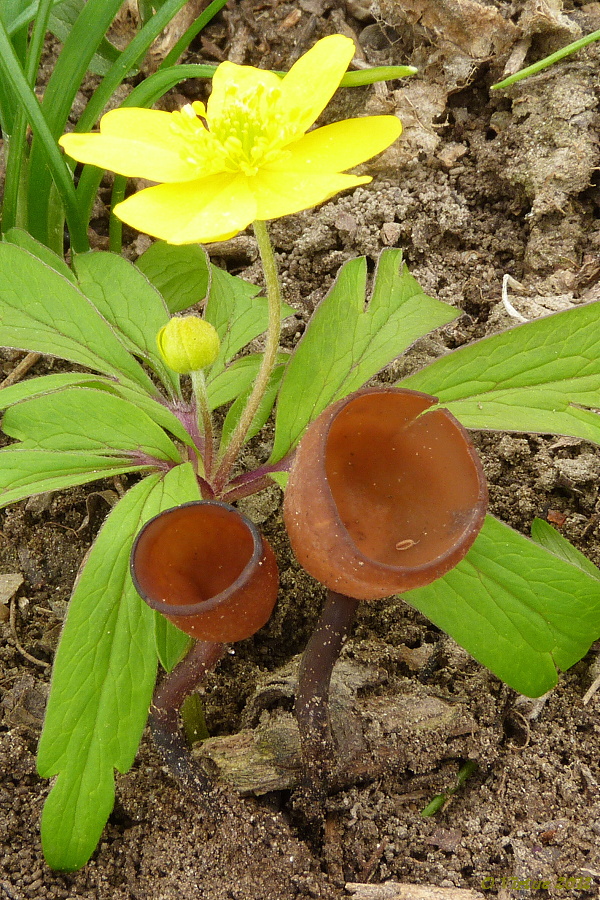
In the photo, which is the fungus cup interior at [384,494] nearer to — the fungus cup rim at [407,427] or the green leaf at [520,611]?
the fungus cup rim at [407,427]

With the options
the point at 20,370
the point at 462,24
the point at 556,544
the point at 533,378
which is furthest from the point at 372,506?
the point at 462,24

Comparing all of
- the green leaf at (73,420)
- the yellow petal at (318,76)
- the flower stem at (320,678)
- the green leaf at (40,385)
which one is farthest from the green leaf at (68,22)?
the flower stem at (320,678)

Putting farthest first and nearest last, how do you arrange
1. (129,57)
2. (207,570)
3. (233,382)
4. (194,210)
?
(129,57), (233,382), (207,570), (194,210)

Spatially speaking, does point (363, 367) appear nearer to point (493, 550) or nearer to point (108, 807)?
point (493, 550)

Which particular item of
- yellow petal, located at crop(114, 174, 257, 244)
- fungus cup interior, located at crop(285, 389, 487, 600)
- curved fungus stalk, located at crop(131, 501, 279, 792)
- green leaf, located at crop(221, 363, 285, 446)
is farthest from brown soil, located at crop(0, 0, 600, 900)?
yellow petal, located at crop(114, 174, 257, 244)

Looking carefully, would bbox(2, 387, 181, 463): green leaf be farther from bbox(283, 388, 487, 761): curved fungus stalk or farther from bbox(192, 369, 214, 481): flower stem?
bbox(283, 388, 487, 761): curved fungus stalk

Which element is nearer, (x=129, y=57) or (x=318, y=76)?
(x=318, y=76)

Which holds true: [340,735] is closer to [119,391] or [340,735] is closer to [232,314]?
[119,391]
